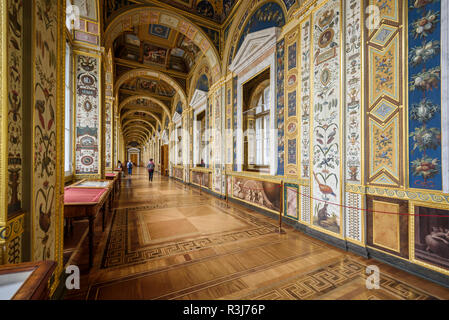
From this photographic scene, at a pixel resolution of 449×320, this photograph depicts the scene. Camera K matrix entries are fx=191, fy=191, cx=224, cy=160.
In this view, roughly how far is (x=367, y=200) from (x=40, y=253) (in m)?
3.98

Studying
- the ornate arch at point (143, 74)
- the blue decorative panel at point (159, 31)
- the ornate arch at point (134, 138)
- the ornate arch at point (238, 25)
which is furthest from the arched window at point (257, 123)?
the ornate arch at point (134, 138)

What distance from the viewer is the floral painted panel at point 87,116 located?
4.67 m

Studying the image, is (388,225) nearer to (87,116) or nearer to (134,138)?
(87,116)

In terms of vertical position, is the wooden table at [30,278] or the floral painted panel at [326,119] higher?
the floral painted panel at [326,119]

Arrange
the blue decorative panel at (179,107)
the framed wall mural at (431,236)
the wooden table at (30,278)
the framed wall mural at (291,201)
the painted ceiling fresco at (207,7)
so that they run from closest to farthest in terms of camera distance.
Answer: the wooden table at (30,278), the framed wall mural at (431,236), the framed wall mural at (291,201), the painted ceiling fresco at (207,7), the blue decorative panel at (179,107)

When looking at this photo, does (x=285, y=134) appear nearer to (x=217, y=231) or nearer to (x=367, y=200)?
(x=367, y=200)

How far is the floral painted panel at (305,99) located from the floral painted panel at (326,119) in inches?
6.4

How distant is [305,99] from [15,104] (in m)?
4.07

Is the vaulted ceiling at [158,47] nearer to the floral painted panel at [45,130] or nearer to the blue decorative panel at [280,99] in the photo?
the blue decorative panel at [280,99]

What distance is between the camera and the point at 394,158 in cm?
262

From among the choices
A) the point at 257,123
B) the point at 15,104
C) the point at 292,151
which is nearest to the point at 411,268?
the point at 292,151

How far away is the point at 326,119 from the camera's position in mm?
3414
